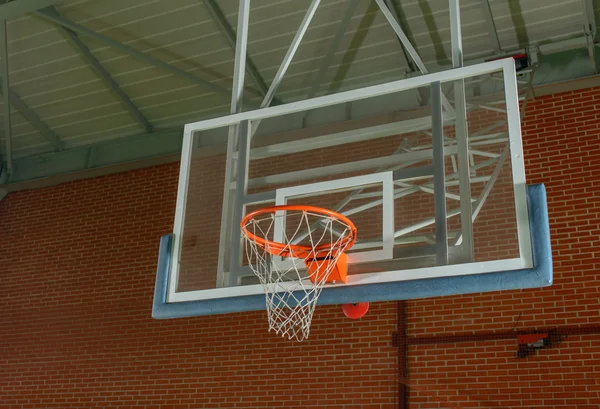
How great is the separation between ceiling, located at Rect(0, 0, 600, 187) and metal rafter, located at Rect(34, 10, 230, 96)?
2 cm

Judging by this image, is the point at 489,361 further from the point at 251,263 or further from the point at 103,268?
the point at 103,268

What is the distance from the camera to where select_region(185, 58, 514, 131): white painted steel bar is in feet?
16.8

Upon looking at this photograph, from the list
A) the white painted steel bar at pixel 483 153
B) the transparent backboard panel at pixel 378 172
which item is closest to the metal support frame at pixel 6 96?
the transparent backboard panel at pixel 378 172

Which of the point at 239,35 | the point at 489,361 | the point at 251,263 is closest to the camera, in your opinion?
the point at 251,263

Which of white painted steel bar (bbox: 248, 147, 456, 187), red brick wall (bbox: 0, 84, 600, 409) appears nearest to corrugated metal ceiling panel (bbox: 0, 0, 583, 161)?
red brick wall (bbox: 0, 84, 600, 409)

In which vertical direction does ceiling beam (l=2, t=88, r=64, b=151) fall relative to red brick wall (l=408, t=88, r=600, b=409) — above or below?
above

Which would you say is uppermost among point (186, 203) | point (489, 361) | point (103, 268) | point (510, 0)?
point (510, 0)

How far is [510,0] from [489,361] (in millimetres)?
4003

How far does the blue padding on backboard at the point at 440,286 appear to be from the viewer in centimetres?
427

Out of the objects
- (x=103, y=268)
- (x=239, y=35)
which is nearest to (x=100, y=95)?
(x=103, y=268)

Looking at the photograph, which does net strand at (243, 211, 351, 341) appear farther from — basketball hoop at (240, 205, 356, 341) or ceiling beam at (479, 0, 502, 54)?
ceiling beam at (479, 0, 502, 54)

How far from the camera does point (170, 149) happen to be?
409 inches

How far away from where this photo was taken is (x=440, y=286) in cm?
451

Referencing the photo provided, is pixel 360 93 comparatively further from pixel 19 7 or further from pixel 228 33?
pixel 19 7
